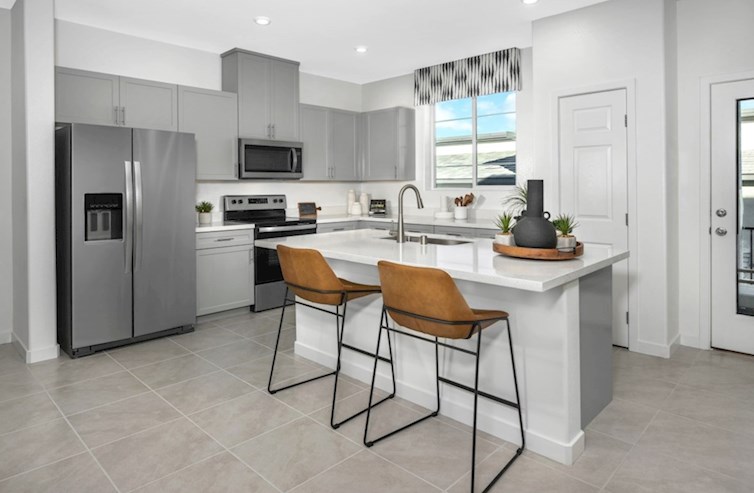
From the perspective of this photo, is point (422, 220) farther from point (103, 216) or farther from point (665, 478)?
point (665, 478)

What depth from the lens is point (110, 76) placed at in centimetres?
421

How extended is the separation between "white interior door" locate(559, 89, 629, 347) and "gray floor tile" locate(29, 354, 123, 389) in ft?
12.0

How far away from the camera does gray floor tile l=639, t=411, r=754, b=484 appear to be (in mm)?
2191

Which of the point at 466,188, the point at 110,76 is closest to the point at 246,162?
the point at 110,76

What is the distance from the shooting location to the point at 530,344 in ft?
7.68

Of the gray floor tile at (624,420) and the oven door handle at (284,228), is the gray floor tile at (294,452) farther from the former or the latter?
the oven door handle at (284,228)

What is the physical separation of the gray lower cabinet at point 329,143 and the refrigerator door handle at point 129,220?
2287mm

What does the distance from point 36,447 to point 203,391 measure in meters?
0.88

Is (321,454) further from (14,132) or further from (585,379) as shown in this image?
(14,132)

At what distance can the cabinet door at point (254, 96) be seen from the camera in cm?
505

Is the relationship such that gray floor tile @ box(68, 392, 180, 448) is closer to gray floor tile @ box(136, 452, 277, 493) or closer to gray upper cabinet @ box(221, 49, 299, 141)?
gray floor tile @ box(136, 452, 277, 493)

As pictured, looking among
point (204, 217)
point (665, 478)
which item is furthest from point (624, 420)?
point (204, 217)

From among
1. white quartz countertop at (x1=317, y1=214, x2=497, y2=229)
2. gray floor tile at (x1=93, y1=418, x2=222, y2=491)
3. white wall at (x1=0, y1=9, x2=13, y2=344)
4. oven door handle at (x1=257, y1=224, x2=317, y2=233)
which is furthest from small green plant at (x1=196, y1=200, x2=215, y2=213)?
gray floor tile at (x1=93, y1=418, x2=222, y2=491)

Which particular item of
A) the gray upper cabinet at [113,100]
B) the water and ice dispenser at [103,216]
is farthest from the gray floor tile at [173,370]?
the gray upper cabinet at [113,100]
